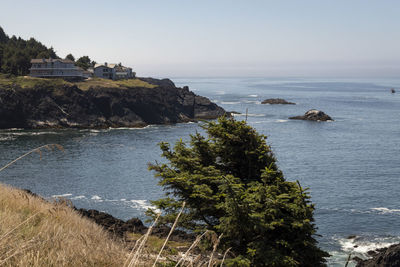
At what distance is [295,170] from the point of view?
179 ft

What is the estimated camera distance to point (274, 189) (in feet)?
60.6

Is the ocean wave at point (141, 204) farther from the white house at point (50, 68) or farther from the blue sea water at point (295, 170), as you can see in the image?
the white house at point (50, 68)

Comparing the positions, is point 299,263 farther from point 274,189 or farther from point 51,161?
point 51,161

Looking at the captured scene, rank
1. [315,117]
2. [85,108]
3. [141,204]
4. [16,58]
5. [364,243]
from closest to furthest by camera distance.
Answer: [364,243] < [141,204] < [85,108] < [315,117] < [16,58]

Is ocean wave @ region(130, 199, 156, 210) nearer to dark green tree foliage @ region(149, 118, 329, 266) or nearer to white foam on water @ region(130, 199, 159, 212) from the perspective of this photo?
white foam on water @ region(130, 199, 159, 212)

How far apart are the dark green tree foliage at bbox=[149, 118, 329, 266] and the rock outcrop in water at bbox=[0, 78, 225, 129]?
84103 millimetres

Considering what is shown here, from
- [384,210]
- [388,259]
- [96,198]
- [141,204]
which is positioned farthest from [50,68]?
[388,259]

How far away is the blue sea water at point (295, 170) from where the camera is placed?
37.1 meters

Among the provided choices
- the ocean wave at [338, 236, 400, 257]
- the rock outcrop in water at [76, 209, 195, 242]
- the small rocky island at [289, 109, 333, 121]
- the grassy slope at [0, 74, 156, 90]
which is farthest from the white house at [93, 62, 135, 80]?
the ocean wave at [338, 236, 400, 257]

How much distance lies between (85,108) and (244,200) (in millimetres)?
93894

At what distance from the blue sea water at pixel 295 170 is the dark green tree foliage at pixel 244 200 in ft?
42.5

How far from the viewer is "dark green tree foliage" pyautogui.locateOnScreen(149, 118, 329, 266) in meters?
16.9

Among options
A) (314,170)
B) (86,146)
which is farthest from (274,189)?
(86,146)

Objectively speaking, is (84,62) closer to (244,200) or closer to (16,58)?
(16,58)
